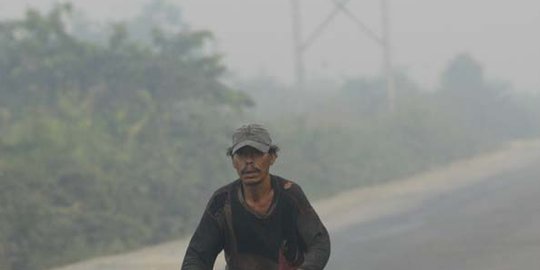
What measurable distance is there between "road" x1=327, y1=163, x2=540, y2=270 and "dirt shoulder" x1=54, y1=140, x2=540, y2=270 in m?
0.54

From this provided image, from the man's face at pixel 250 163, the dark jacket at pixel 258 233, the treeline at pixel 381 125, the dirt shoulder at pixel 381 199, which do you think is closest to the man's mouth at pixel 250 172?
the man's face at pixel 250 163

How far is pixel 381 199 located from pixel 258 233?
55.2 feet

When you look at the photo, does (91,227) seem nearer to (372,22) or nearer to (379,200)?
(379,200)

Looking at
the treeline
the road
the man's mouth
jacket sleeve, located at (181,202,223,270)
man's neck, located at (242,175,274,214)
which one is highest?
the treeline

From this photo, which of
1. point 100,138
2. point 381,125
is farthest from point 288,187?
point 381,125

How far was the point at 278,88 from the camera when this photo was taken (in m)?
42.9

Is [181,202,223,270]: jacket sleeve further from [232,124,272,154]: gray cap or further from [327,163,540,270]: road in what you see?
[327,163,540,270]: road

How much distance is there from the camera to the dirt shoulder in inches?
539

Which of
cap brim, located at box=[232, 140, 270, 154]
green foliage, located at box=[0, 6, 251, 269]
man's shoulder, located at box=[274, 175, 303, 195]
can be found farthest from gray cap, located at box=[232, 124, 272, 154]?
green foliage, located at box=[0, 6, 251, 269]

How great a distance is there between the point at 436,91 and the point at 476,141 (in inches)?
228

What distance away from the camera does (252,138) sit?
435 centimetres

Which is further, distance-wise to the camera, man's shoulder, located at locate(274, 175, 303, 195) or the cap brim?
man's shoulder, located at locate(274, 175, 303, 195)

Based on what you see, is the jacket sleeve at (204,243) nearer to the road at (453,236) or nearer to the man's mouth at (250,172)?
the man's mouth at (250,172)

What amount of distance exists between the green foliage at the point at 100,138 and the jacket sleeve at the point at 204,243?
9272 millimetres
